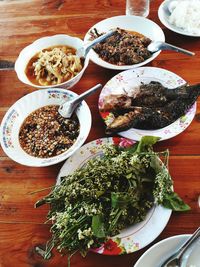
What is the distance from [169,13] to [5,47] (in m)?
0.81

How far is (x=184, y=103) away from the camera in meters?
1.14

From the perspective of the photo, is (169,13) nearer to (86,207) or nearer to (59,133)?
(59,133)

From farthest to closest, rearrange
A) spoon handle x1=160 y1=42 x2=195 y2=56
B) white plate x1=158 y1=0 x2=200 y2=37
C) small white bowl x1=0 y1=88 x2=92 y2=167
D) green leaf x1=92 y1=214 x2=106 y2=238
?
white plate x1=158 y1=0 x2=200 y2=37, spoon handle x1=160 y1=42 x2=195 y2=56, small white bowl x1=0 y1=88 x2=92 y2=167, green leaf x1=92 y1=214 x2=106 y2=238

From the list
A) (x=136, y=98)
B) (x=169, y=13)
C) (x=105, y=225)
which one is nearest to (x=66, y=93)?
(x=136, y=98)

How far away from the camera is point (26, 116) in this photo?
1.20 metres

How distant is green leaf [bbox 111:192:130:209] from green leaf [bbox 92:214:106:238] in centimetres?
5

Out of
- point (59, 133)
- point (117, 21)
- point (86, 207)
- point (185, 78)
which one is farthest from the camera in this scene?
point (117, 21)

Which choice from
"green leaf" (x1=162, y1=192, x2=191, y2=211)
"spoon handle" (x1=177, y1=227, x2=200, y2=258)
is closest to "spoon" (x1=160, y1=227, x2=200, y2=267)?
"spoon handle" (x1=177, y1=227, x2=200, y2=258)

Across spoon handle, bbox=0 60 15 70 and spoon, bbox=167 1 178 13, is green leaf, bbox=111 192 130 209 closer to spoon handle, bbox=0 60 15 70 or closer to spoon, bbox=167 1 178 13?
spoon handle, bbox=0 60 15 70

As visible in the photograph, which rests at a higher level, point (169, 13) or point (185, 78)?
point (169, 13)

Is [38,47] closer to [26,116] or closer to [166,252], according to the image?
[26,116]

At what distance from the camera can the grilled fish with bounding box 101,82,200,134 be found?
43.9 inches

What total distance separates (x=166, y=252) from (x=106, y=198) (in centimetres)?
21

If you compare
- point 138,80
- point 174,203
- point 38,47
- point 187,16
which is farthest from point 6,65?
point 174,203
